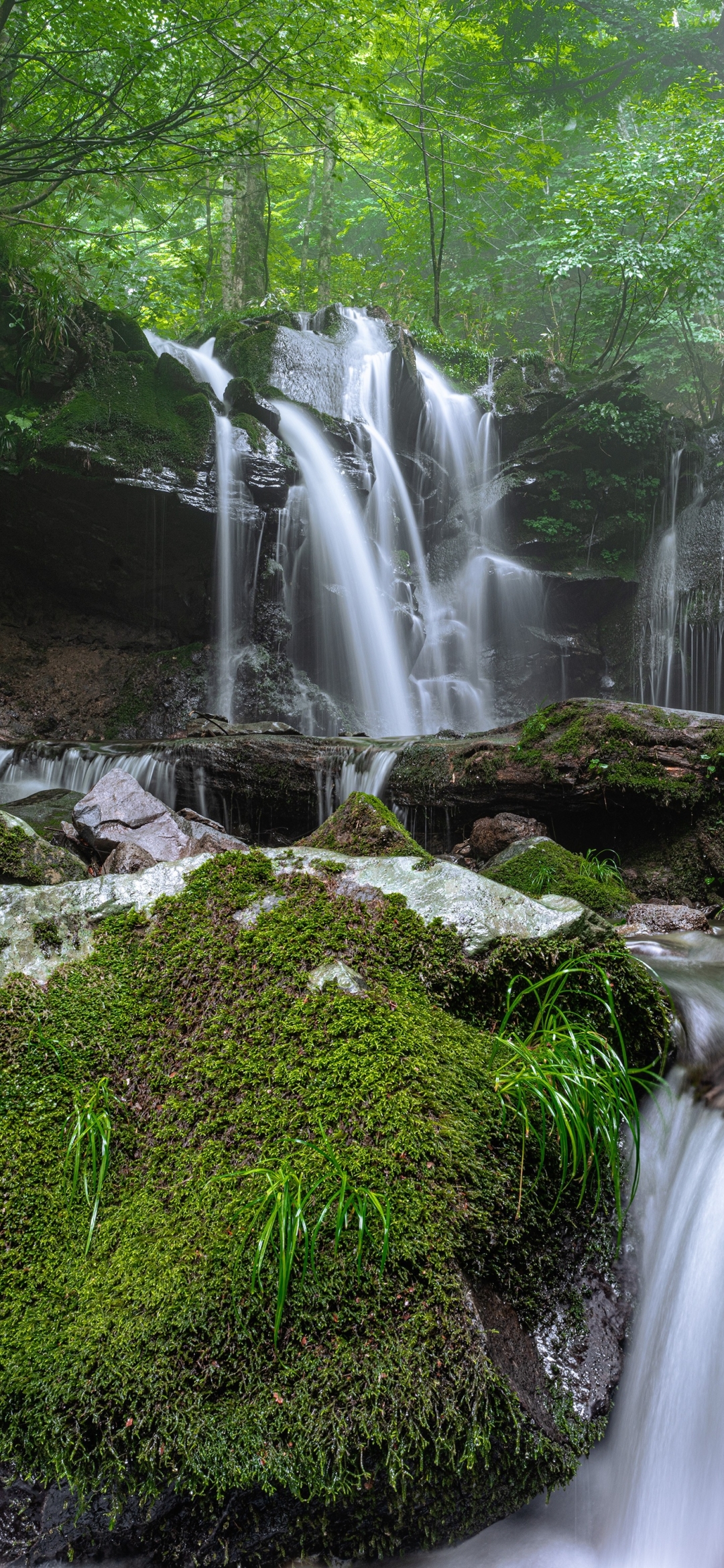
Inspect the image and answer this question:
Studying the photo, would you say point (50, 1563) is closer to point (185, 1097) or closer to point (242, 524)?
point (185, 1097)

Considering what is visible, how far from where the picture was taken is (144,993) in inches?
82.9

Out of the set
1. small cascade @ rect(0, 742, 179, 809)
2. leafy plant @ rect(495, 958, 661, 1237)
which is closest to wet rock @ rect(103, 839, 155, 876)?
leafy plant @ rect(495, 958, 661, 1237)

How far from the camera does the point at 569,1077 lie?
181cm

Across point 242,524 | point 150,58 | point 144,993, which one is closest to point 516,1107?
point 144,993

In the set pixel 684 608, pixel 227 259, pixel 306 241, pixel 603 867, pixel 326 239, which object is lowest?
pixel 603 867

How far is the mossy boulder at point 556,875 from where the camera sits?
15.0ft

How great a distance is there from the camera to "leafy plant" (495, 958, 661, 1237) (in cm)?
178

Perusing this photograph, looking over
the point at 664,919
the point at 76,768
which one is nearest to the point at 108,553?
the point at 76,768

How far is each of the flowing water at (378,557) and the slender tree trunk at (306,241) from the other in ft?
14.5

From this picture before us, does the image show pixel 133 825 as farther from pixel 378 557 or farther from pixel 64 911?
pixel 378 557

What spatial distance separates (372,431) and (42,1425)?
13102 mm

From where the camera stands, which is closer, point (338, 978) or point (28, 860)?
point (338, 978)

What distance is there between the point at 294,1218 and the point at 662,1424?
106 cm

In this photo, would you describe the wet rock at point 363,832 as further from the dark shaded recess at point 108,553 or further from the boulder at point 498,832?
the dark shaded recess at point 108,553
